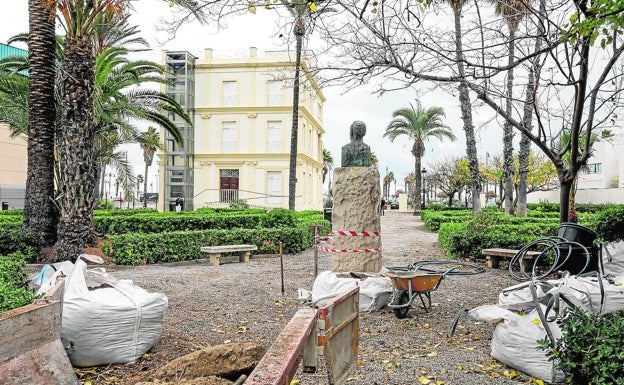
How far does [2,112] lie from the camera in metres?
16.3

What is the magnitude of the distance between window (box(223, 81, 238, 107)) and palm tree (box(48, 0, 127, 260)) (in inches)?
1002

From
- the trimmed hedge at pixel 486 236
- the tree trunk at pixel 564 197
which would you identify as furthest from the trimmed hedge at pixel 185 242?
the tree trunk at pixel 564 197

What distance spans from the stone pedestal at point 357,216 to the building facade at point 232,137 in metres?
25.6

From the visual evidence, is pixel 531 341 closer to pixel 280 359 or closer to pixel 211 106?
pixel 280 359

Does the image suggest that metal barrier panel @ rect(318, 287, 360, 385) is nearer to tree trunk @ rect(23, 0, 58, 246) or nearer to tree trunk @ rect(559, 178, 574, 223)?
tree trunk @ rect(559, 178, 574, 223)

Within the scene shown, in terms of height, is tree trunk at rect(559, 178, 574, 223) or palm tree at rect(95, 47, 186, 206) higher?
palm tree at rect(95, 47, 186, 206)

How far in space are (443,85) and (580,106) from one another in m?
2.43

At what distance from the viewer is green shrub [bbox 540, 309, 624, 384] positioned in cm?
346

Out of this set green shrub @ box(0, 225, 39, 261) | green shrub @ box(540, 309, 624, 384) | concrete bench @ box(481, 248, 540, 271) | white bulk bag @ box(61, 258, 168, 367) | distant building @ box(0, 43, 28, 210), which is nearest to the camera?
green shrub @ box(540, 309, 624, 384)

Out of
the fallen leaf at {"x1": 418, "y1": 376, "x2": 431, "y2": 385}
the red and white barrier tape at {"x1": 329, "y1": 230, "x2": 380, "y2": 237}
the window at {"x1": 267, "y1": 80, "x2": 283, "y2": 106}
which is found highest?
the window at {"x1": 267, "y1": 80, "x2": 283, "y2": 106}

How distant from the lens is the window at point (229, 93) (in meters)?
35.2

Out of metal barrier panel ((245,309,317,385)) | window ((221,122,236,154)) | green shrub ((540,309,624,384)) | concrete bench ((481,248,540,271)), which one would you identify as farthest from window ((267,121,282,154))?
metal barrier panel ((245,309,317,385))

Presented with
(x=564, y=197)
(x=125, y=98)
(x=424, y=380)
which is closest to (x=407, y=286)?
(x=424, y=380)

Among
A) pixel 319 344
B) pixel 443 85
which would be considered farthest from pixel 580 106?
pixel 319 344
